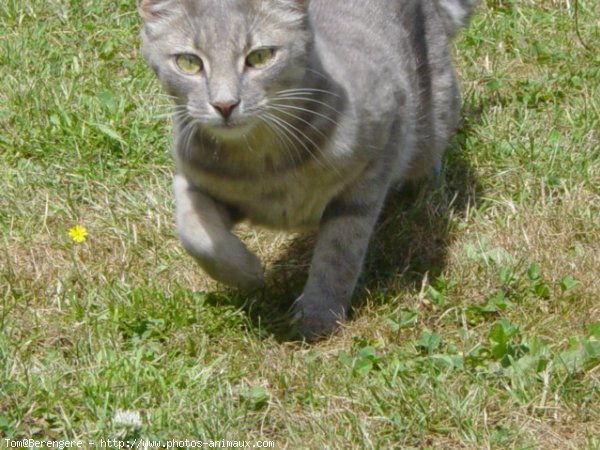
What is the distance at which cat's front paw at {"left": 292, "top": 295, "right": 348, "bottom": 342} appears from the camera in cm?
375

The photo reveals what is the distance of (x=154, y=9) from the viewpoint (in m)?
3.59

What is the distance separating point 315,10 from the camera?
14.0ft

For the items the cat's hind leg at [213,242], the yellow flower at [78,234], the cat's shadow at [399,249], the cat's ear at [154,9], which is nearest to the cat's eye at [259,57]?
the cat's ear at [154,9]

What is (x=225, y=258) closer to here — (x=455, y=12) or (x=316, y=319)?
(x=316, y=319)

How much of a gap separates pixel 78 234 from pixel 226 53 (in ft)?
3.33

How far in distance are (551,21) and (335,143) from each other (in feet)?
6.40

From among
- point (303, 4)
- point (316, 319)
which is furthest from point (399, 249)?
point (303, 4)

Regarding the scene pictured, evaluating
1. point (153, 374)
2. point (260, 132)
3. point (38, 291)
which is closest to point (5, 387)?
point (153, 374)

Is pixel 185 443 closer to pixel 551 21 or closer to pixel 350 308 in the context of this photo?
pixel 350 308

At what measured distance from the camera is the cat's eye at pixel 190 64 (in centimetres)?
347

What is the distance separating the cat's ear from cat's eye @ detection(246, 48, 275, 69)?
0.29 metres

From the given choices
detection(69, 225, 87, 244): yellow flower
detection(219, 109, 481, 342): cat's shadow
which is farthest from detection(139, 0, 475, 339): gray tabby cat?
detection(69, 225, 87, 244): yellow flower

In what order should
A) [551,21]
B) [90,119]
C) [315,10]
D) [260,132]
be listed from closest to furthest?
[260,132] → [315,10] → [90,119] → [551,21]

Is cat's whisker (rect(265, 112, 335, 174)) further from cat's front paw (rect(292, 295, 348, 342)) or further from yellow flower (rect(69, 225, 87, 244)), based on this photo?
yellow flower (rect(69, 225, 87, 244))
